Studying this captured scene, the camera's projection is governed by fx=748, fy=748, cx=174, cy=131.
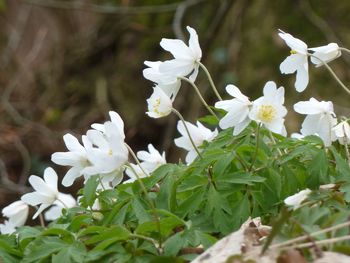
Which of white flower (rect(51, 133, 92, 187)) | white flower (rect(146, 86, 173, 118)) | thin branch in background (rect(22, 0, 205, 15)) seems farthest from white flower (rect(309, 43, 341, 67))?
thin branch in background (rect(22, 0, 205, 15))

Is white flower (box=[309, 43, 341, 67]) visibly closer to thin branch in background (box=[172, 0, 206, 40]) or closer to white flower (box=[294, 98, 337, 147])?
white flower (box=[294, 98, 337, 147])

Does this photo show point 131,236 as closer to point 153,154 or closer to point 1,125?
point 153,154

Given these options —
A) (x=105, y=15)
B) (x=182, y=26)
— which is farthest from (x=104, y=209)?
(x=105, y=15)

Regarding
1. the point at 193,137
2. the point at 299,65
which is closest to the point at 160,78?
the point at 193,137

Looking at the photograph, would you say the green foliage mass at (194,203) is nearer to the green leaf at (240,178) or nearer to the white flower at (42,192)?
the green leaf at (240,178)

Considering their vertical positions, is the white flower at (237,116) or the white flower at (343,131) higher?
the white flower at (237,116)

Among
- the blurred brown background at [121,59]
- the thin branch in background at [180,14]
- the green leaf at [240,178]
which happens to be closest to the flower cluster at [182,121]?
the green leaf at [240,178]

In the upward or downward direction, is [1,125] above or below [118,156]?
below
